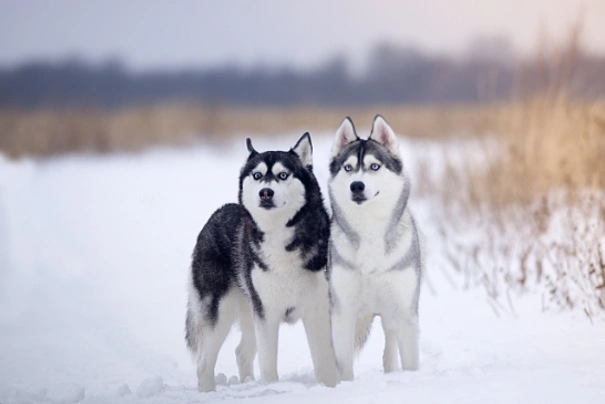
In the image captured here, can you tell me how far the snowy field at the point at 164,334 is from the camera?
3.43 metres

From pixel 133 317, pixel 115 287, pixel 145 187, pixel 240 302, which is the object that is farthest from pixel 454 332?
pixel 145 187

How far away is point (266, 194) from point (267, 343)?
88 centimetres

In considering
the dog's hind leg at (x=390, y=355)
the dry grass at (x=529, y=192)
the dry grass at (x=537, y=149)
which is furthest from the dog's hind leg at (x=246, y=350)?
the dry grass at (x=537, y=149)

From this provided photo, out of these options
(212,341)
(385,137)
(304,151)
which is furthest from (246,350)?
(385,137)

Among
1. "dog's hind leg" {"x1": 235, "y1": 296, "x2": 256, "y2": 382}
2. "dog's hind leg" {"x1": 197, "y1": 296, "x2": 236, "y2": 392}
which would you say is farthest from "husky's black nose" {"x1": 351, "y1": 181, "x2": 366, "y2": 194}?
"dog's hind leg" {"x1": 235, "y1": 296, "x2": 256, "y2": 382}

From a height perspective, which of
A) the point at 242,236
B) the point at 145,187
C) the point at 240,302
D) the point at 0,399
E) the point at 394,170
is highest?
the point at 145,187

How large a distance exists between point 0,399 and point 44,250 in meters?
6.04

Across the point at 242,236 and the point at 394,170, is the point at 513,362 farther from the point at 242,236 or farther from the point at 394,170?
the point at 242,236

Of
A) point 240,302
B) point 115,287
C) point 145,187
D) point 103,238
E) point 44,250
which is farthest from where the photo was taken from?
point 145,187

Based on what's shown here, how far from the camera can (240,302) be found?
177 inches

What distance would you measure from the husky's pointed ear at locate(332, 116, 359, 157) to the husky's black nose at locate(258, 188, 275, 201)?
444mm

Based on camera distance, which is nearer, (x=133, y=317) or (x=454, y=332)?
(x=454, y=332)

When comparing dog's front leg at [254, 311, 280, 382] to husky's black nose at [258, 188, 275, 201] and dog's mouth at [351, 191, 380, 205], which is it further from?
dog's mouth at [351, 191, 380, 205]

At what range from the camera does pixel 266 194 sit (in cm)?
391
